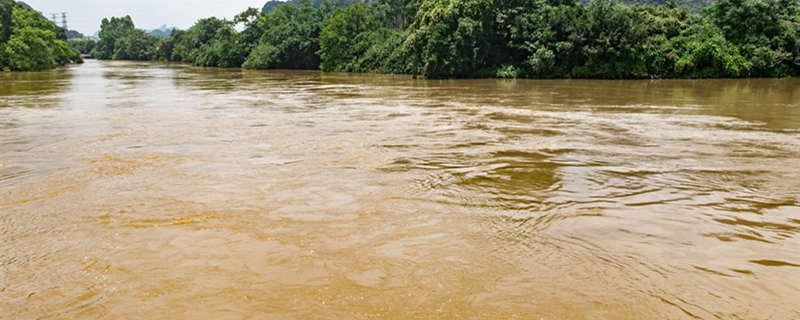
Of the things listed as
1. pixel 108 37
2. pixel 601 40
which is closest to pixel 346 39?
pixel 601 40

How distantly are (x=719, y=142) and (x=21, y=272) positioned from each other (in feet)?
31.0

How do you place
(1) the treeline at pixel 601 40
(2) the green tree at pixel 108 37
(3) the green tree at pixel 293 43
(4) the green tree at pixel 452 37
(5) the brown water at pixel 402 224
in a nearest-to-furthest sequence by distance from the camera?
1. (5) the brown water at pixel 402 224
2. (1) the treeline at pixel 601 40
3. (4) the green tree at pixel 452 37
4. (3) the green tree at pixel 293 43
5. (2) the green tree at pixel 108 37

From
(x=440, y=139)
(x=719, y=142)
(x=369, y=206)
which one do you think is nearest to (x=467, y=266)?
(x=369, y=206)

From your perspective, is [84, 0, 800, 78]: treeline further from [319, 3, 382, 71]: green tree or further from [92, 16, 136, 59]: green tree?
[92, 16, 136, 59]: green tree

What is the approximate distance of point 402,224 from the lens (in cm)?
465

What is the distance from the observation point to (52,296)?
329 cm

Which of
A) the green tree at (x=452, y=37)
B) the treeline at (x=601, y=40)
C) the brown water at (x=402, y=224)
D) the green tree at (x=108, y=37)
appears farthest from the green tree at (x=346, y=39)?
the green tree at (x=108, y=37)

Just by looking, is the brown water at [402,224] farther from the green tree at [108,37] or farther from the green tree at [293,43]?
the green tree at [108,37]

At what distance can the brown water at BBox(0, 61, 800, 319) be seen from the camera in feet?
10.6

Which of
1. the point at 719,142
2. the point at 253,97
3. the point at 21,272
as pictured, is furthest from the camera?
the point at 253,97

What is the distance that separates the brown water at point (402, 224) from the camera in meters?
3.22

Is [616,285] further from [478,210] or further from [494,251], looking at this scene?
[478,210]

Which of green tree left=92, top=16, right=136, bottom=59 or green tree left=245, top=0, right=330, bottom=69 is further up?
green tree left=92, top=16, right=136, bottom=59

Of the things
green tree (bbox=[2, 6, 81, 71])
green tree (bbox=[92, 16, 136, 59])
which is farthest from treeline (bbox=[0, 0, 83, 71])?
green tree (bbox=[92, 16, 136, 59])
